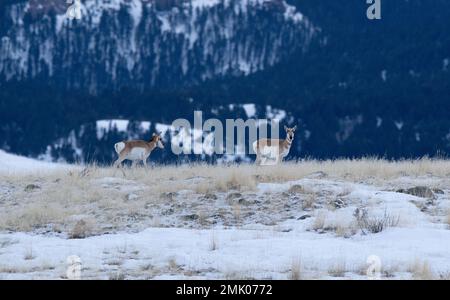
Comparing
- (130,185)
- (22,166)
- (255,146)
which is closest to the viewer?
(130,185)

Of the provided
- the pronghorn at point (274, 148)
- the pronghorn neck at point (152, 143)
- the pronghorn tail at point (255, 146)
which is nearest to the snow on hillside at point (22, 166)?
the pronghorn neck at point (152, 143)

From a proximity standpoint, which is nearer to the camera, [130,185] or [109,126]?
[130,185]

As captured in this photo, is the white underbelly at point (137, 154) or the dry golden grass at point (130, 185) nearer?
the dry golden grass at point (130, 185)

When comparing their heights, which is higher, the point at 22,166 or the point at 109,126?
the point at 22,166

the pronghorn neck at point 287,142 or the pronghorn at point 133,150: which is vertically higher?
the pronghorn neck at point 287,142

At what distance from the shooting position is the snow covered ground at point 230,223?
1430cm

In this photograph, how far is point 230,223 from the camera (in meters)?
17.8

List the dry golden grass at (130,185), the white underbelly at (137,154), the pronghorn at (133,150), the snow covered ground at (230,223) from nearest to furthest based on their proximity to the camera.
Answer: the snow covered ground at (230,223) < the dry golden grass at (130,185) < the pronghorn at (133,150) < the white underbelly at (137,154)

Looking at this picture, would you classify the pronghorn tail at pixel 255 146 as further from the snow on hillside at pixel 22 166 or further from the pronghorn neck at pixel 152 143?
the snow on hillside at pixel 22 166

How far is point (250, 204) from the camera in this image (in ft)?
62.7

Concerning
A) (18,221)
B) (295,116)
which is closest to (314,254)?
(18,221)

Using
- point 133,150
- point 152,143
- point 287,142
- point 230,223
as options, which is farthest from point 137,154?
point 230,223

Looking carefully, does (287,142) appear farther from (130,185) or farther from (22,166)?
(22,166)
